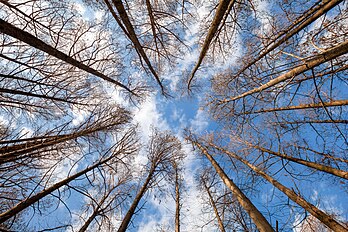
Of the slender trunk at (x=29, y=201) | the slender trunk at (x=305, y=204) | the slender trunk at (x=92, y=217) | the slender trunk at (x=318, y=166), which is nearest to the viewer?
the slender trunk at (x=29, y=201)

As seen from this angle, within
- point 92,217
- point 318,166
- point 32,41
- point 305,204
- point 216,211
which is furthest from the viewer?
point 216,211

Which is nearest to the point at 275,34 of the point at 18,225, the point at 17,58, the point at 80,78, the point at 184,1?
the point at 184,1

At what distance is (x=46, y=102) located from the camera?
259 inches

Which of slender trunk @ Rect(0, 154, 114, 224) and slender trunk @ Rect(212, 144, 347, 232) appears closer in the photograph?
slender trunk @ Rect(0, 154, 114, 224)

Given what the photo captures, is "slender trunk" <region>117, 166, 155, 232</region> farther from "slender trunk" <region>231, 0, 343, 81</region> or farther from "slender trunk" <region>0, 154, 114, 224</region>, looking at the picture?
"slender trunk" <region>231, 0, 343, 81</region>

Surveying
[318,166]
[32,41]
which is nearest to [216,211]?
[318,166]

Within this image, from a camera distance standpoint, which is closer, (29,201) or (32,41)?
(29,201)

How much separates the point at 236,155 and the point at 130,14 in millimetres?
6046

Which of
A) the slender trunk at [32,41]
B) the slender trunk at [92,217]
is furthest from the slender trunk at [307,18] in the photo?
the slender trunk at [92,217]

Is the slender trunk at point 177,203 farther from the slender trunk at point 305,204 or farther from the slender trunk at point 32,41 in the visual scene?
the slender trunk at point 32,41

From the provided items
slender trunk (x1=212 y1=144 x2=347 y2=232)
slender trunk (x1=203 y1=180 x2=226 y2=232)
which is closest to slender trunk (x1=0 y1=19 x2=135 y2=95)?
slender trunk (x1=212 y1=144 x2=347 y2=232)

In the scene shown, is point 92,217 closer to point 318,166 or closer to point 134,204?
point 134,204

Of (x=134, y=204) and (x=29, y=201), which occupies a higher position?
(x=134, y=204)

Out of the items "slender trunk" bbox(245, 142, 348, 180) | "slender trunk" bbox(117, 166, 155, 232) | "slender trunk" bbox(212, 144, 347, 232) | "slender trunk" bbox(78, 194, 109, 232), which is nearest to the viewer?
"slender trunk" bbox(212, 144, 347, 232)
